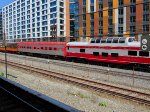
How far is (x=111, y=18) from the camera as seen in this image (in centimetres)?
8612

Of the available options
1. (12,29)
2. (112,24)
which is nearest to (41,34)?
(12,29)

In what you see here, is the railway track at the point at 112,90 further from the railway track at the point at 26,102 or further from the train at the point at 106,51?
the train at the point at 106,51

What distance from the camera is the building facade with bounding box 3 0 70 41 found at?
129850 mm

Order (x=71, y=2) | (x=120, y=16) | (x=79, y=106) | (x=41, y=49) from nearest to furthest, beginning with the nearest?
(x=79, y=106)
(x=41, y=49)
(x=120, y=16)
(x=71, y=2)

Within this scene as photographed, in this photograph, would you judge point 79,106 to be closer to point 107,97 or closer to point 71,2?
point 107,97

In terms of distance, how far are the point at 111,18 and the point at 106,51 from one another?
5145 cm

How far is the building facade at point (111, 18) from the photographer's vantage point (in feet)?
248

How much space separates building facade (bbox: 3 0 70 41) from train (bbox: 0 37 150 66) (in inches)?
2475

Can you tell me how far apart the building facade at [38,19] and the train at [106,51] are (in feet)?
206

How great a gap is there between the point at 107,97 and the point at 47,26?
Result: 116 metres

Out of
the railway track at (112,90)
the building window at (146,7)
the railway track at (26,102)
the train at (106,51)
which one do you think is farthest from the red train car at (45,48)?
the building window at (146,7)

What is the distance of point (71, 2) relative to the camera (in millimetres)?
127375

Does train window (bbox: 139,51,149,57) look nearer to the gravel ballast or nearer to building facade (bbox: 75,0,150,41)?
the gravel ballast

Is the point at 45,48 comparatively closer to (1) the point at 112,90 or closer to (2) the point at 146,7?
(1) the point at 112,90
